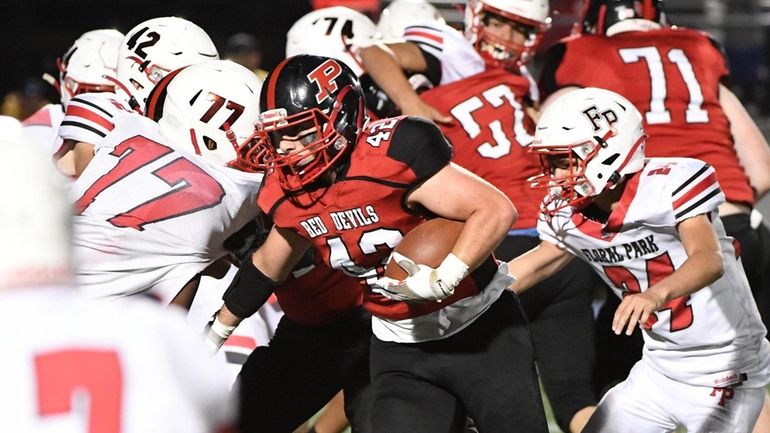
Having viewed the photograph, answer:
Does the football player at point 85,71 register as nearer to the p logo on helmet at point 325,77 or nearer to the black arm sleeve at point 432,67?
the black arm sleeve at point 432,67

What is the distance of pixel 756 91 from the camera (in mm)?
13117

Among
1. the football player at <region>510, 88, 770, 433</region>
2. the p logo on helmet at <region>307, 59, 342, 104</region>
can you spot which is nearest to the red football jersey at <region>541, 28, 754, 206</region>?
the football player at <region>510, 88, 770, 433</region>

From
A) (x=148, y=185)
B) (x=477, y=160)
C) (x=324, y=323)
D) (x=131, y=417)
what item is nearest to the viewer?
(x=131, y=417)

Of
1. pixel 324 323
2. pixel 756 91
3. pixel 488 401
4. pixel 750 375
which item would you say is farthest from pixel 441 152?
pixel 756 91

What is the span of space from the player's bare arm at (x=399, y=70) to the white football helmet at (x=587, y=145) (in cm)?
100

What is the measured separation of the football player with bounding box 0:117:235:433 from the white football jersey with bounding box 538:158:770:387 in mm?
2174

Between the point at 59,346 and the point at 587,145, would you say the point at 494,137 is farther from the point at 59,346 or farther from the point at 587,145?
the point at 59,346

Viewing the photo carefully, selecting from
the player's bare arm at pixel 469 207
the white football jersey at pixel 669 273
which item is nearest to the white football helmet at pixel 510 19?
the white football jersey at pixel 669 273

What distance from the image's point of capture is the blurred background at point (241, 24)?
12.2 metres

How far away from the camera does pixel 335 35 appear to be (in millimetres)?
5738

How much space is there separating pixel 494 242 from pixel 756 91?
34.8 feet

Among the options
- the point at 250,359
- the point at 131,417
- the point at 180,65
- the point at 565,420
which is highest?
the point at 131,417

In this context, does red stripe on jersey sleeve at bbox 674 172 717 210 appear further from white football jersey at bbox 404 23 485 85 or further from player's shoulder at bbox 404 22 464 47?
player's shoulder at bbox 404 22 464 47

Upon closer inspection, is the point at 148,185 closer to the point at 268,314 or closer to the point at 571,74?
the point at 268,314
